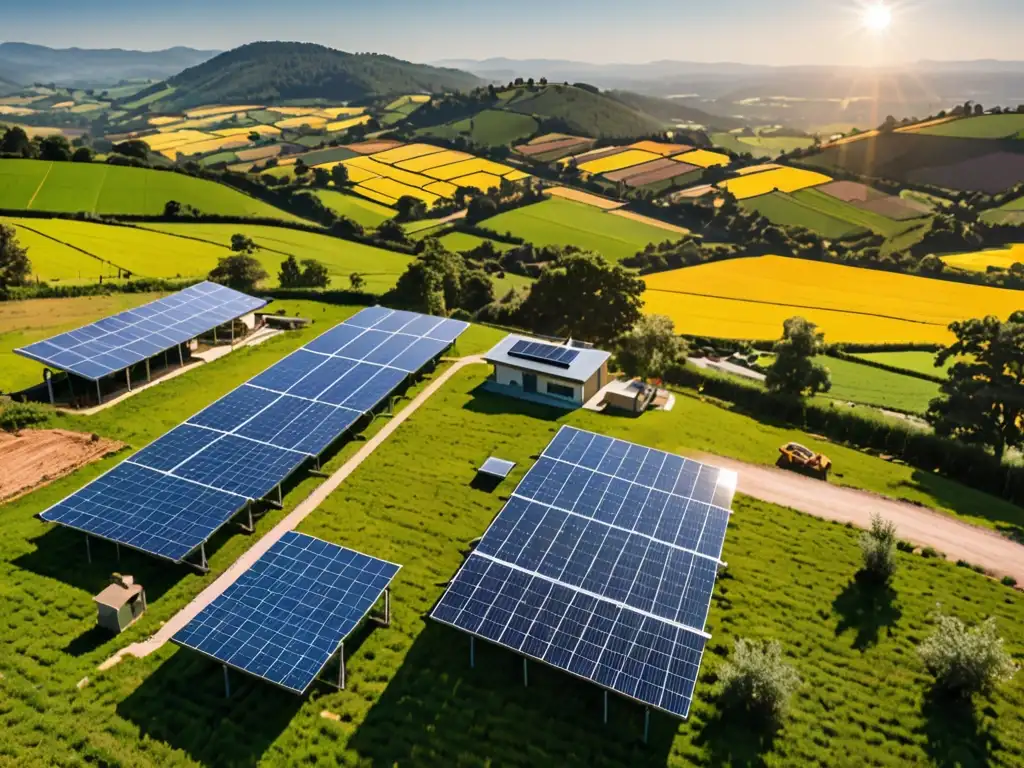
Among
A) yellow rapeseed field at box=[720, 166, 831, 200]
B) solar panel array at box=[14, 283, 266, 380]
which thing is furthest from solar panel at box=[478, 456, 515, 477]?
yellow rapeseed field at box=[720, 166, 831, 200]

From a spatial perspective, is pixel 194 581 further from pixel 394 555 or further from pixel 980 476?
pixel 980 476

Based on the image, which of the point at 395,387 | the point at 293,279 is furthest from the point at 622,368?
the point at 293,279

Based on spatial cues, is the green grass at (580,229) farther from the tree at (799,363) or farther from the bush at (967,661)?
the bush at (967,661)

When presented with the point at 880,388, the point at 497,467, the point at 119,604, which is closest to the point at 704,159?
the point at 880,388

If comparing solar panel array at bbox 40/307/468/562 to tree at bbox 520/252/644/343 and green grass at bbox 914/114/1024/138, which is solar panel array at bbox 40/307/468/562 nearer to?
tree at bbox 520/252/644/343

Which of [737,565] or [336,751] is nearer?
[336,751]
